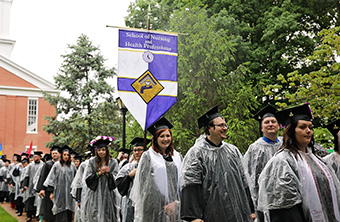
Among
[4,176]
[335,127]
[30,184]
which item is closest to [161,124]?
[335,127]

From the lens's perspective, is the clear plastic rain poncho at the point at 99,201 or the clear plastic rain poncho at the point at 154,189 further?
the clear plastic rain poncho at the point at 99,201

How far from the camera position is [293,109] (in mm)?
3945

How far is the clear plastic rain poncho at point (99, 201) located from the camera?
26.8 ft

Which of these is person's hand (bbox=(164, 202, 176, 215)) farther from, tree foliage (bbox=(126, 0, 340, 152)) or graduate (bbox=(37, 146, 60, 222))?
tree foliage (bbox=(126, 0, 340, 152))

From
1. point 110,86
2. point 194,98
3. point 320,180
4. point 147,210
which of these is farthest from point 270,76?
point 320,180

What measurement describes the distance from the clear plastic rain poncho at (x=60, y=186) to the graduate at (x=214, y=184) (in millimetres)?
7616

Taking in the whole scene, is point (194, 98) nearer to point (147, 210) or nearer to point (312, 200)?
point (147, 210)

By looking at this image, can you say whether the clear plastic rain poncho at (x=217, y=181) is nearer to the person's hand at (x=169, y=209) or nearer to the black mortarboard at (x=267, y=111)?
the person's hand at (x=169, y=209)

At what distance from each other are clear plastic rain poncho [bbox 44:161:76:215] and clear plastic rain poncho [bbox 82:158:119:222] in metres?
3.21

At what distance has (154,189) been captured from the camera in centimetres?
587

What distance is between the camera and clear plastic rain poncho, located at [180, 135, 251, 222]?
434 centimetres

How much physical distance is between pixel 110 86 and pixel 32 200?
38.5ft

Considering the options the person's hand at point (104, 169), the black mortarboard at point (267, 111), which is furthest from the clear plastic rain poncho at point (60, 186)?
the black mortarboard at point (267, 111)

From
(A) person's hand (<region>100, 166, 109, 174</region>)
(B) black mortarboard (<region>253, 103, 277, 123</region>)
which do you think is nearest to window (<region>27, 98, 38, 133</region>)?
(A) person's hand (<region>100, 166, 109, 174</region>)
